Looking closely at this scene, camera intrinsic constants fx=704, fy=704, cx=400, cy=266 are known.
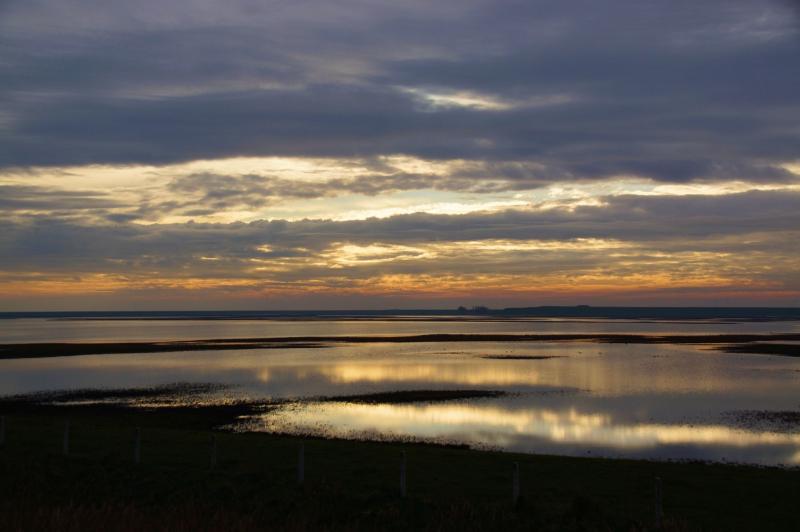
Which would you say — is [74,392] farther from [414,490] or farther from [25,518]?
[25,518]

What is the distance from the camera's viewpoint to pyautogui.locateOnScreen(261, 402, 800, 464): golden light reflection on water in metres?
38.7

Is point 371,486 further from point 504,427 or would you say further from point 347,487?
point 504,427

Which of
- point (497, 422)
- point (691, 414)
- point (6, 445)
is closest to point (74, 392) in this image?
point (6, 445)

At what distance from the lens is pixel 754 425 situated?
43469 millimetres

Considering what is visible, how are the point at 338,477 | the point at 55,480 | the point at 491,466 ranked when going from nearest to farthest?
1. the point at 55,480
2. the point at 338,477
3. the point at 491,466

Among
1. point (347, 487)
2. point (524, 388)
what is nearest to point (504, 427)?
point (524, 388)

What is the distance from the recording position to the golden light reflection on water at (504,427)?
127 feet

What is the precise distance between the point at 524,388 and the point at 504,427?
20366 mm

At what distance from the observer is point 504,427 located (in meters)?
43.2

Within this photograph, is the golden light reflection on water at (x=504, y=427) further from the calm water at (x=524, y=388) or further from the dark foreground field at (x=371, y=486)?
the dark foreground field at (x=371, y=486)

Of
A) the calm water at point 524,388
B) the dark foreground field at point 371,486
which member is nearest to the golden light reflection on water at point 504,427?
the calm water at point 524,388

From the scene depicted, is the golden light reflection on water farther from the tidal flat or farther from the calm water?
the tidal flat

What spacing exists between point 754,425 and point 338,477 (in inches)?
1171

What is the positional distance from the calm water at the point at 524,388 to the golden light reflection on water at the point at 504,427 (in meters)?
0.07
